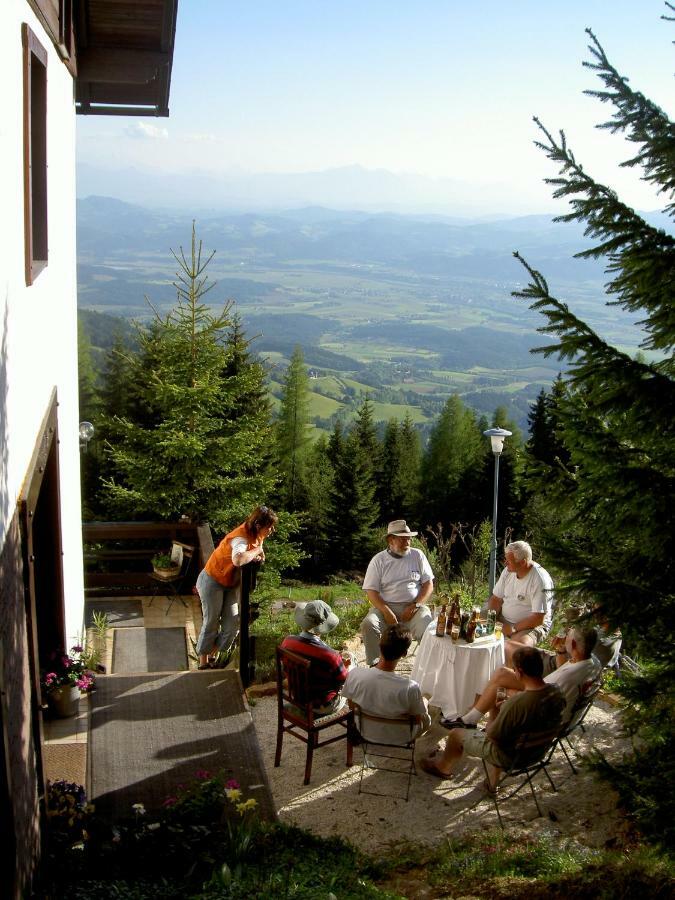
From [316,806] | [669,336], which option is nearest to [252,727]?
[316,806]

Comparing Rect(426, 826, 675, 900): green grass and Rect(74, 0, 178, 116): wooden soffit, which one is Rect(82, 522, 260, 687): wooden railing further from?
Rect(426, 826, 675, 900): green grass

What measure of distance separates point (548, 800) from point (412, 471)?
48.0 meters

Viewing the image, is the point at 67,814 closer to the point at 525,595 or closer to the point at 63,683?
the point at 63,683

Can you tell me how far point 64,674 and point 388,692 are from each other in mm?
2185

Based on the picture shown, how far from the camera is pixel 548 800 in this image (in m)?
4.89

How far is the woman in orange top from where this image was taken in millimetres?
5832

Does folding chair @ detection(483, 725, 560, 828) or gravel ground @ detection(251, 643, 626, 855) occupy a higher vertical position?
folding chair @ detection(483, 725, 560, 828)

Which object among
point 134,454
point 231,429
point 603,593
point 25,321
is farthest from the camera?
point 231,429

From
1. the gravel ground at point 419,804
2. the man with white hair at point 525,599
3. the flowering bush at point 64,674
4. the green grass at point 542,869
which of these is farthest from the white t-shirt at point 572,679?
the flowering bush at point 64,674

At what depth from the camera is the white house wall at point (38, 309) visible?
3037 mm

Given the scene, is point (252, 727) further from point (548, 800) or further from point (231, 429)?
point (231, 429)

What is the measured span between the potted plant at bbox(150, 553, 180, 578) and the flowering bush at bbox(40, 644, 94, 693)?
2955mm

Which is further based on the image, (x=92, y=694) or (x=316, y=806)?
(x=92, y=694)

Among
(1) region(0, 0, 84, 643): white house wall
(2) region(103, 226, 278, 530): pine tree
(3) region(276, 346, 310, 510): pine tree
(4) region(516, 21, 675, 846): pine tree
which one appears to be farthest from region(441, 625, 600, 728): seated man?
(3) region(276, 346, 310, 510): pine tree
